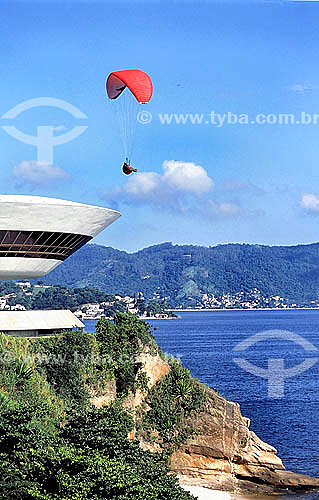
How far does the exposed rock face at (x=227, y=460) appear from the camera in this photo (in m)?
41.3

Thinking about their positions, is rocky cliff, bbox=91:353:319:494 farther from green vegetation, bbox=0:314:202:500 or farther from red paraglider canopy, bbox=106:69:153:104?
red paraglider canopy, bbox=106:69:153:104

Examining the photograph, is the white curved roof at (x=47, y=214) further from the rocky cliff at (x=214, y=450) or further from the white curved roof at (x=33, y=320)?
the rocky cliff at (x=214, y=450)

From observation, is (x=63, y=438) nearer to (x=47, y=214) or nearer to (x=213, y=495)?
(x=213, y=495)

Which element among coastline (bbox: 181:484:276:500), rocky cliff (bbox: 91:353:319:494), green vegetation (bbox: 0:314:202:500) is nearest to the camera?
green vegetation (bbox: 0:314:202:500)

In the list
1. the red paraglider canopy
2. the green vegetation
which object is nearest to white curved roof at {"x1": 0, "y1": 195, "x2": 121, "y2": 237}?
the green vegetation

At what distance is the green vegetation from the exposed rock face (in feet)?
16.9

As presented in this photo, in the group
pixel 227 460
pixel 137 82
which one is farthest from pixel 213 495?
pixel 137 82

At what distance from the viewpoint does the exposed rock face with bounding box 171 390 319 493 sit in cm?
4128

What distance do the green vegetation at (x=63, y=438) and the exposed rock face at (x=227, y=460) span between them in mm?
5147

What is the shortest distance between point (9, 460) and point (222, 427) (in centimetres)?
1829

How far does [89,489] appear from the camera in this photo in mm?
24703

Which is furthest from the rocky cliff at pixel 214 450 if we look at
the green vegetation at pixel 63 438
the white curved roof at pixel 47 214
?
the white curved roof at pixel 47 214

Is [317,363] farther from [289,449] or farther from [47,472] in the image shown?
[47,472]

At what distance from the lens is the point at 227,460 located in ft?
138
